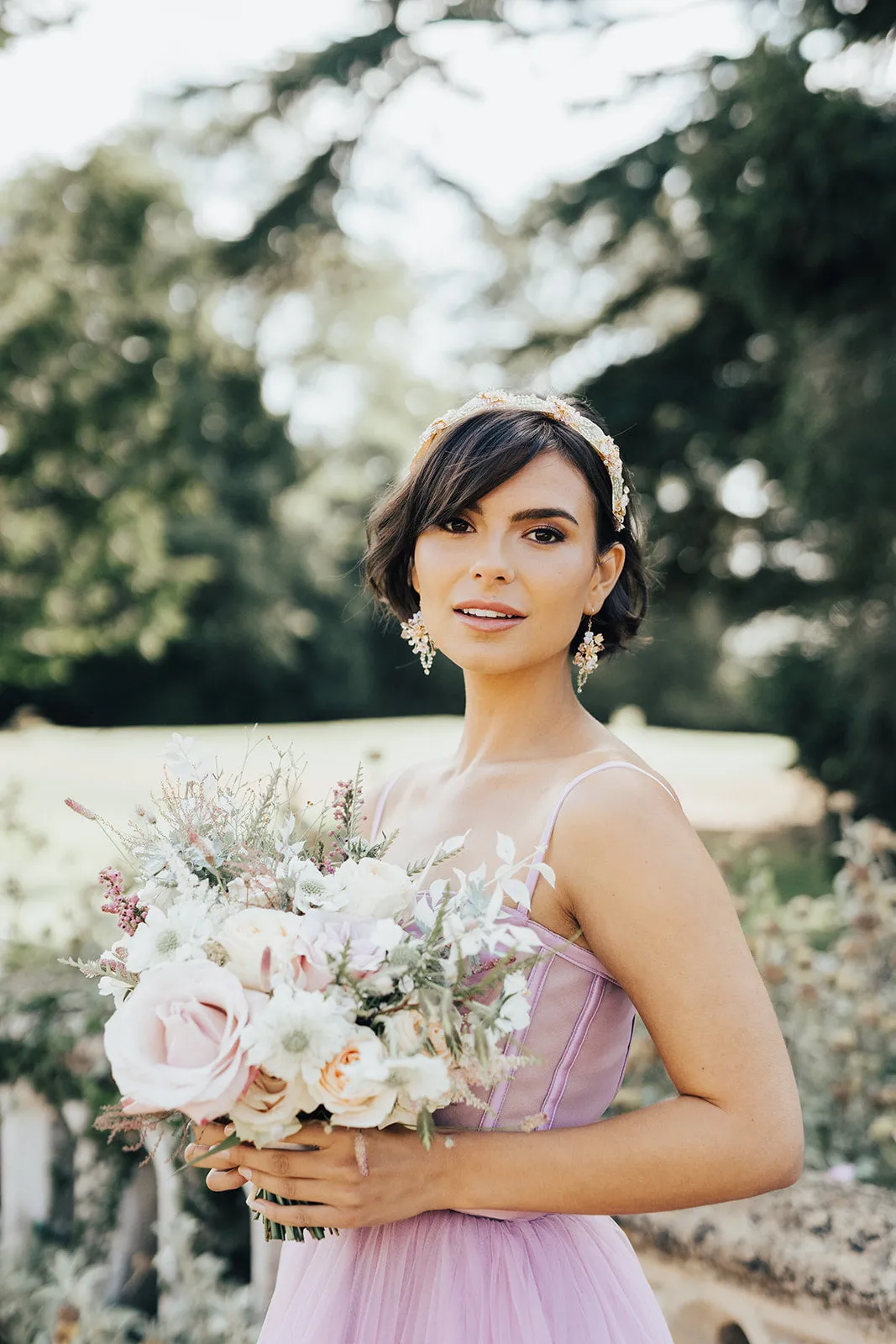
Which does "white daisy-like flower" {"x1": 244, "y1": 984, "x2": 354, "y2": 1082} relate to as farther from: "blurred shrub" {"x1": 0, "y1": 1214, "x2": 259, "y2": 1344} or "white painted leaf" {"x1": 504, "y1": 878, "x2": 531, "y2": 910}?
"blurred shrub" {"x1": 0, "y1": 1214, "x2": 259, "y2": 1344}

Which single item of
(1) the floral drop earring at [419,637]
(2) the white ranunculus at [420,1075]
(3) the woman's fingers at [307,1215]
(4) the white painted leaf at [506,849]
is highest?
(1) the floral drop earring at [419,637]

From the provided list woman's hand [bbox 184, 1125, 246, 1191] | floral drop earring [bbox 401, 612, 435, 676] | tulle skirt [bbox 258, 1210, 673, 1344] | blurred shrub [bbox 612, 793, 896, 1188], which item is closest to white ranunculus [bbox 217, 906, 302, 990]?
woman's hand [bbox 184, 1125, 246, 1191]

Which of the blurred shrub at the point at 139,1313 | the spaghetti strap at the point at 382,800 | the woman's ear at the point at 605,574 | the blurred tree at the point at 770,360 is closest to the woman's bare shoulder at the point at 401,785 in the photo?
the spaghetti strap at the point at 382,800

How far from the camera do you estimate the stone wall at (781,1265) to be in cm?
191

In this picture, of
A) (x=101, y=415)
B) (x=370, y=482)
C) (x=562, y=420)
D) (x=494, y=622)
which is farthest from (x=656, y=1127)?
(x=370, y=482)

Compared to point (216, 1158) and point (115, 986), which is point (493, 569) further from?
point (216, 1158)

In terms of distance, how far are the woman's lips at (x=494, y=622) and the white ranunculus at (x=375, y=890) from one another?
1.78ft

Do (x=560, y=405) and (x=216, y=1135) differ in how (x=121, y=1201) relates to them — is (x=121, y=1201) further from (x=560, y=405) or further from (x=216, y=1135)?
(x=560, y=405)

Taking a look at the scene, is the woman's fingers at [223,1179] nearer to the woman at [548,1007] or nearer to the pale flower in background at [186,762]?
the woman at [548,1007]

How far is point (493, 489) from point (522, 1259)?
1.20m

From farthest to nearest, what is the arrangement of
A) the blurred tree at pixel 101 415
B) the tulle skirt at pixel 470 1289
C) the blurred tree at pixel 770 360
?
the blurred tree at pixel 101 415 → the blurred tree at pixel 770 360 → the tulle skirt at pixel 470 1289

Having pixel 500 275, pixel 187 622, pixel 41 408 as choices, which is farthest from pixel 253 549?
pixel 500 275

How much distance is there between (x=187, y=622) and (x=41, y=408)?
734cm

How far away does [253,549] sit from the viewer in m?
30.3
